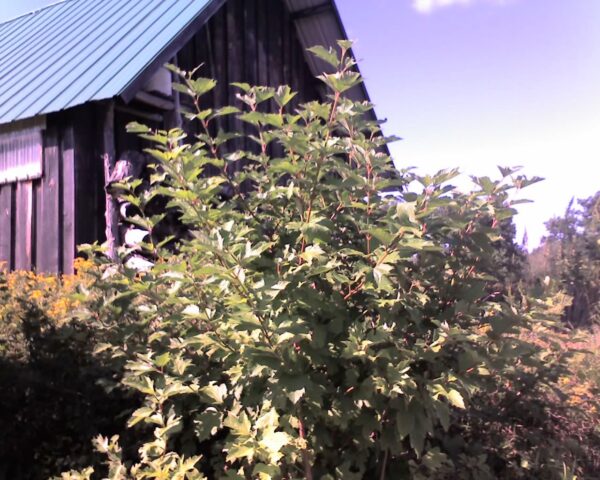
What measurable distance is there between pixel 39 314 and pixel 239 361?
158 cm

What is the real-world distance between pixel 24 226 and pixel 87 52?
8.91 ft

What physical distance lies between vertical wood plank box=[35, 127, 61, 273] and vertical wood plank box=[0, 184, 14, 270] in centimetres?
64

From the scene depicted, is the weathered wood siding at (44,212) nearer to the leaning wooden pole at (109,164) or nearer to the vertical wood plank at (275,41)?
the leaning wooden pole at (109,164)

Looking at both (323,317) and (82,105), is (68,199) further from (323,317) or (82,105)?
(323,317)

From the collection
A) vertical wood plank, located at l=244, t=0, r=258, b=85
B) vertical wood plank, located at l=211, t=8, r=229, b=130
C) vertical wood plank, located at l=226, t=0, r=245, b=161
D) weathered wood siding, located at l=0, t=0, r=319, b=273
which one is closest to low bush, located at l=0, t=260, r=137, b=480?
weathered wood siding, located at l=0, t=0, r=319, b=273

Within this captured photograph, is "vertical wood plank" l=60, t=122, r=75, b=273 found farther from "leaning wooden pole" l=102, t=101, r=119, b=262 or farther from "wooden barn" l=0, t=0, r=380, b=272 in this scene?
"leaning wooden pole" l=102, t=101, r=119, b=262

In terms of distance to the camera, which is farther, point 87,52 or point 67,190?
point 87,52

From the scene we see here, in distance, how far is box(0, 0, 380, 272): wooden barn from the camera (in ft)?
24.0

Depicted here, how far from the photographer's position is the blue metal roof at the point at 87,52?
7031 mm

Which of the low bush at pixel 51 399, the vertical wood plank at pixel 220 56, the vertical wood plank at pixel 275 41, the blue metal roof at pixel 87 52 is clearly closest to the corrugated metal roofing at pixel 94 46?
the blue metal roof at pixel 87 52

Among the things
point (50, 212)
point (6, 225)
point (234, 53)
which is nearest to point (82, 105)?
point (50, 212)

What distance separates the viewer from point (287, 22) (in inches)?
448

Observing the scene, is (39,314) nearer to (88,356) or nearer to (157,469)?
(88,356)

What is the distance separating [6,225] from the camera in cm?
819
